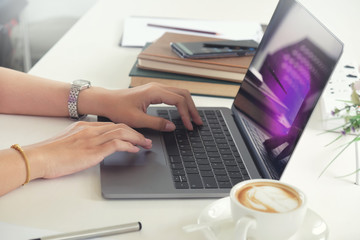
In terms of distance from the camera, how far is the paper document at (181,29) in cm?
166

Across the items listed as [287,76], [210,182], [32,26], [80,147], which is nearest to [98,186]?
[80,147]

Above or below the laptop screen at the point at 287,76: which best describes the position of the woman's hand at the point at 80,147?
below

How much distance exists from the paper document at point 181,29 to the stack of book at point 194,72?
0.31 m

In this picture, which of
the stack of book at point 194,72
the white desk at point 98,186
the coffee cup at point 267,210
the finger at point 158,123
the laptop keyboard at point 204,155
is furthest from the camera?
the stack of book at point 194,72

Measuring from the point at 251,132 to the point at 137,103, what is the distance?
24 cm

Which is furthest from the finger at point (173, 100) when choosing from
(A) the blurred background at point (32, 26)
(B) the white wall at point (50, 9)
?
(B) the white wall at point (50, 9)

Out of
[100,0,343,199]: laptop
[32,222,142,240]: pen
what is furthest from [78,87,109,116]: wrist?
[32,222,142,240]: pen

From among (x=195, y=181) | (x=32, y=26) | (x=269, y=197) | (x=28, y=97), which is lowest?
(x=32, y=26)

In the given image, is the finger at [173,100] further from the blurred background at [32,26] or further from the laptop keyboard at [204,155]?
the blurred background at [32,26]

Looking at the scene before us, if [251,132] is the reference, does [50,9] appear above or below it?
below

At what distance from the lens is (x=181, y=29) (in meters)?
1.70

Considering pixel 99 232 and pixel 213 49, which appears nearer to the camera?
pixel 99 232

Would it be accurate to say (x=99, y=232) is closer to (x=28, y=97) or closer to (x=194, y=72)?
(x=28, y=97)

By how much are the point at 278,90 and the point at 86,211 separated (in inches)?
16.7
